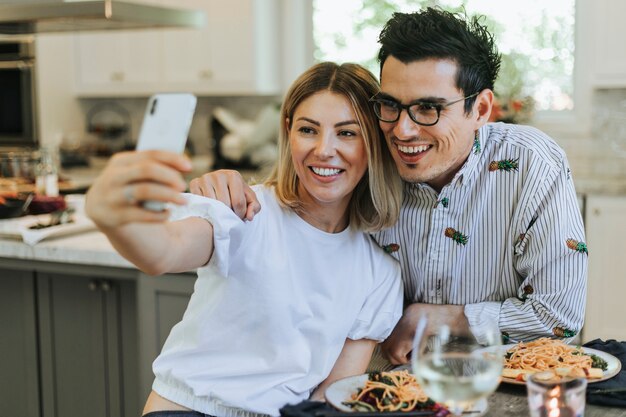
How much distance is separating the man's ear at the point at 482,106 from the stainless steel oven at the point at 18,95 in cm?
445

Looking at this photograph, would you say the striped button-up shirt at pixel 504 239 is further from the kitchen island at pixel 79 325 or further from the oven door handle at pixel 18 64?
the oven door handle at pixel 18 64

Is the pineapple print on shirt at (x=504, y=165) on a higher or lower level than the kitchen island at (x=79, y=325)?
higher

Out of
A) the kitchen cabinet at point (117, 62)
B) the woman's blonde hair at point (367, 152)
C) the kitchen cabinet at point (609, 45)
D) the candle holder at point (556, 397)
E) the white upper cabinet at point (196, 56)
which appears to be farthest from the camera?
the kitchen cabinet at point (117, 62)

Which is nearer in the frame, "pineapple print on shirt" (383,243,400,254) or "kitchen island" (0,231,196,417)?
"pineapple print on shirt" (383,243,400,254)

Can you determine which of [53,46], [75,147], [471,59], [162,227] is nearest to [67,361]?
[162,227]

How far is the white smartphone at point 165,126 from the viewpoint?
1208 millimetres

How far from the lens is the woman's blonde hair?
189 centimetres

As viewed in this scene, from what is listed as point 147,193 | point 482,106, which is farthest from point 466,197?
point 147,193

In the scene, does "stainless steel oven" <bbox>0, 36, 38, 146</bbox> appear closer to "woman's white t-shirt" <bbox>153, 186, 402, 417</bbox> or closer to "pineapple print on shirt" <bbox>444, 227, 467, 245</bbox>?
"woman's white t-shirt" <bbox>153, 186, 402, 417</bbox>

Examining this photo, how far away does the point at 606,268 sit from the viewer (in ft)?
14.0

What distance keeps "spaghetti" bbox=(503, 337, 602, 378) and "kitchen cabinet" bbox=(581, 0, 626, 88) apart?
3.15m

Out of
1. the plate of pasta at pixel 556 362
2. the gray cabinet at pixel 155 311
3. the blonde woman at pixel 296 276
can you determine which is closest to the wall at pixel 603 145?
the gray cabinet at pixel 155 311

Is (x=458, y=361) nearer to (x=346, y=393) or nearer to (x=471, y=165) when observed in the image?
(x=346, y=393)

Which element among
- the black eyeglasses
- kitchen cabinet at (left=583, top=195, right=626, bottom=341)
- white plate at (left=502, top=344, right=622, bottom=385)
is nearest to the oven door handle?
kitchen cabinet at (left=583, top=195, right=626, bottom=341)
